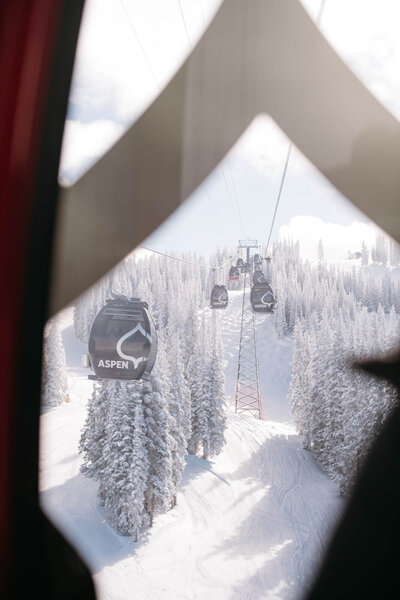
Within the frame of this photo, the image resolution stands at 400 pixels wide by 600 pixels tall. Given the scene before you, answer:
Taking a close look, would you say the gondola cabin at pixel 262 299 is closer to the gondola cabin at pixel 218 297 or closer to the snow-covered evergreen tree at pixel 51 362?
the gondola cabin at pixel 218 297

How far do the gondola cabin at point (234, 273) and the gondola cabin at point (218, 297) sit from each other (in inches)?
9.4

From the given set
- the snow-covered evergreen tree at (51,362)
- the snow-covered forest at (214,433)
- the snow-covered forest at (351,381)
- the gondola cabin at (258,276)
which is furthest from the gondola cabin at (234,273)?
the snow-covered evergreen tree at (51,362)

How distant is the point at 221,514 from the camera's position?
12.8ft

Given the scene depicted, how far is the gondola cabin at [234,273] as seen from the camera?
585cm

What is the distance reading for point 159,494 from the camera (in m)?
4.19

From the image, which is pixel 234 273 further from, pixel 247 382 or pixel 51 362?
pixel 51 362

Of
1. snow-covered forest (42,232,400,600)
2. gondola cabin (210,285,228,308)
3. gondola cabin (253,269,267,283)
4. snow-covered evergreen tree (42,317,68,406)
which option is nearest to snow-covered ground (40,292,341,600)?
snow-covered forest (42,232,400,600)

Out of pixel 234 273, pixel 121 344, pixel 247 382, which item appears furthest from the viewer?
pixel 234 273

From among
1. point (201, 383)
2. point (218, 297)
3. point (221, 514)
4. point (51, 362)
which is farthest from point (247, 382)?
point (51, 362)

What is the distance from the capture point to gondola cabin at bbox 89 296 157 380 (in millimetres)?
2328

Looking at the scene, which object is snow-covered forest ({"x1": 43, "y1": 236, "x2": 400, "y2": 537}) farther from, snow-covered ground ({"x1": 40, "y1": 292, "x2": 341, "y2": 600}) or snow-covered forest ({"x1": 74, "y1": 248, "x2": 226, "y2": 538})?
snow-covered ground ({"x1": 40, "y1": 292, "x2": 341, "y2": 600})

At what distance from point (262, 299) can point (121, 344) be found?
3319 mm

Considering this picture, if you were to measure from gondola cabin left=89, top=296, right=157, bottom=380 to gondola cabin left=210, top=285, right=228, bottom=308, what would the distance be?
3548 millimetres

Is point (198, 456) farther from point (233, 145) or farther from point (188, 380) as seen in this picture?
point (233, 145)
